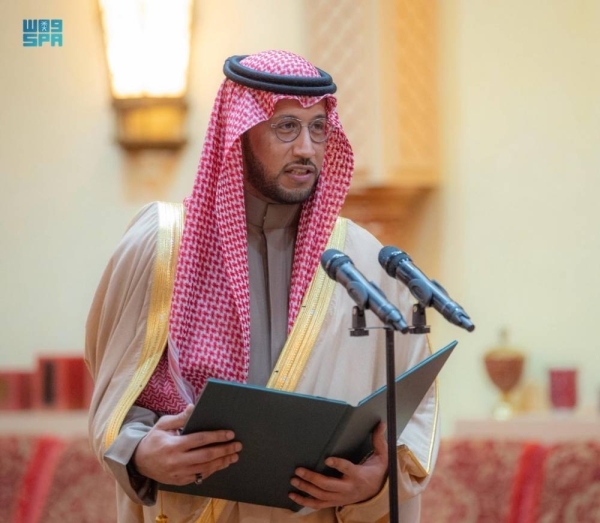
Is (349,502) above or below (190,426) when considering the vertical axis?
below

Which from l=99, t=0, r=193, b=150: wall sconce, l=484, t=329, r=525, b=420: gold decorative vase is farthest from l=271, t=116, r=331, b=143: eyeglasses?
l=99, t=0, r=193, b=150: wall sconce

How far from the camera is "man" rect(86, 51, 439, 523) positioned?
2404 mm

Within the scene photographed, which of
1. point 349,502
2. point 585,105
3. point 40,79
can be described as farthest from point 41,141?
point 349,502

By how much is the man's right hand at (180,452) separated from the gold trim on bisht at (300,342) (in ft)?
0.62

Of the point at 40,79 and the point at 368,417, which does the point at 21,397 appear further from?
the point at 368,417

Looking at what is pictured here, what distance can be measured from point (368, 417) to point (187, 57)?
10.3 ft

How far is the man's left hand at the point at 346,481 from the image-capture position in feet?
7.36

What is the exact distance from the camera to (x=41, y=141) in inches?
208

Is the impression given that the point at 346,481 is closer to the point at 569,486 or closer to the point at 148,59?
the point at 569,486

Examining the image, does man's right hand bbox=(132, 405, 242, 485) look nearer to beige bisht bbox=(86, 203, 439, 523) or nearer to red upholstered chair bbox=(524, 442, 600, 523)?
beige bisht bbox=(86, 203, 439, 523)

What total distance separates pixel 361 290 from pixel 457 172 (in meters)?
3.07

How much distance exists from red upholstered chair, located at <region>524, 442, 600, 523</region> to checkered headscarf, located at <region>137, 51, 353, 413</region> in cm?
188

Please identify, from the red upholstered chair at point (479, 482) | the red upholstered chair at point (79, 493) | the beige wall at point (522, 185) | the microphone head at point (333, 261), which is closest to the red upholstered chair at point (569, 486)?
the red upholstered chair at point (479, 482)

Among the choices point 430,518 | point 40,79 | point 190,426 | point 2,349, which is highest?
point 40,79
